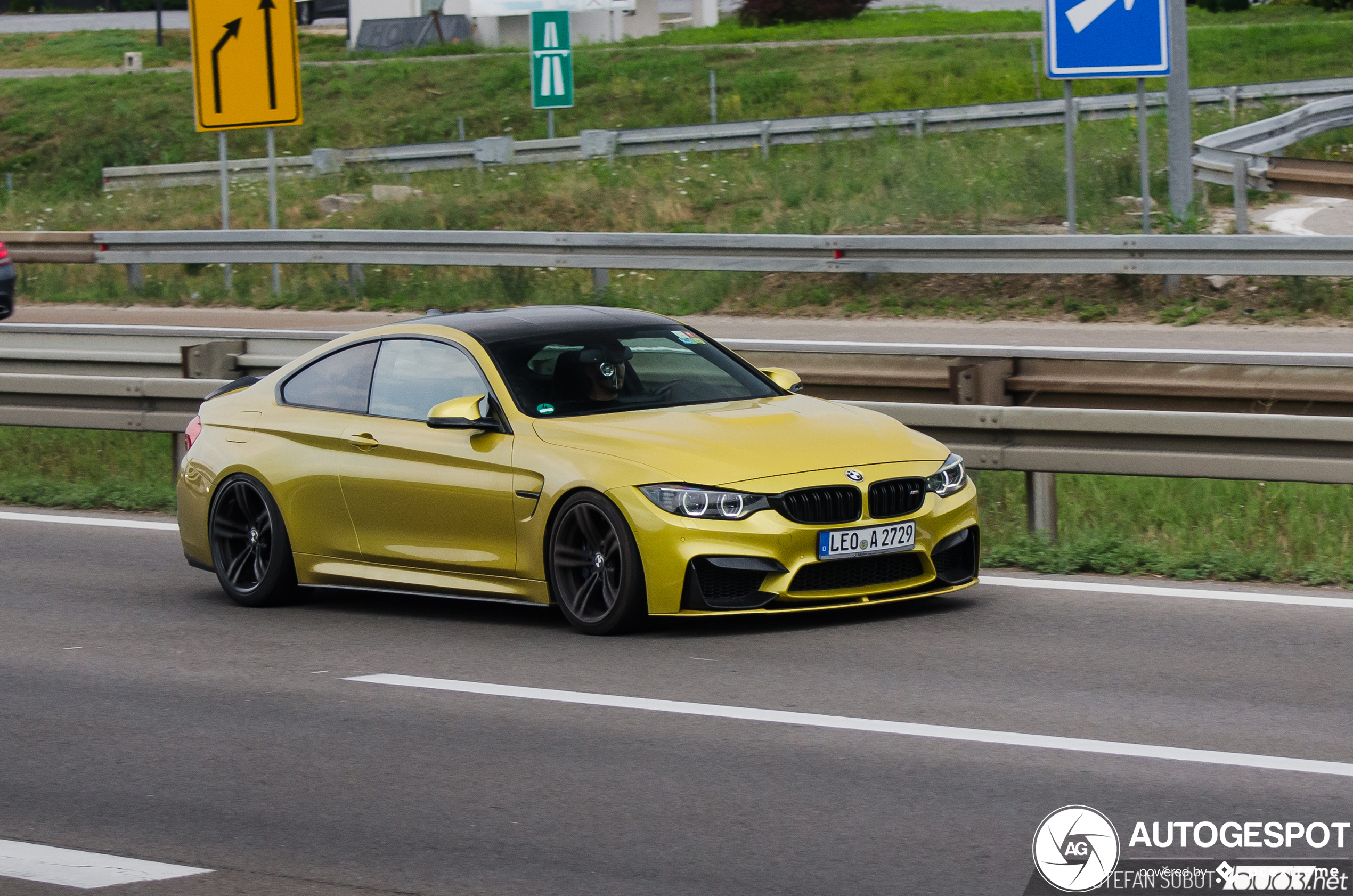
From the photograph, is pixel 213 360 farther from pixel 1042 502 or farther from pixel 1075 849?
pixel 1075 849

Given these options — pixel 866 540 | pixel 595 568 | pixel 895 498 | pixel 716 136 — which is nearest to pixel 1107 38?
pixel 895 498

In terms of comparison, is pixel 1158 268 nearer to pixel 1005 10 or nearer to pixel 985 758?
pixel 985 758

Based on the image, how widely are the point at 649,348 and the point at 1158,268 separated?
9.41 meters

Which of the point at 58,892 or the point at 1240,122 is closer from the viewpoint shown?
the point at 58,892

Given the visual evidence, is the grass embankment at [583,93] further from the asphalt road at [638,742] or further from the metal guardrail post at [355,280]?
the asphalt road at [638,742]

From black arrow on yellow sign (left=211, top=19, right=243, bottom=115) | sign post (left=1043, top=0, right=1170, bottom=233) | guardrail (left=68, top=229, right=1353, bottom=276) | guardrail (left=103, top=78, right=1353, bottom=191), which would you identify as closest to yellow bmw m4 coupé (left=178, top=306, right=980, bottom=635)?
sign post (left=1043, top=0, right=1170, bottom=233)

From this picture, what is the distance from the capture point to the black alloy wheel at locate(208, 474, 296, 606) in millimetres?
9148

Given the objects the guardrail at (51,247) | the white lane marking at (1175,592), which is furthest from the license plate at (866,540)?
the guardrail at (51,247)

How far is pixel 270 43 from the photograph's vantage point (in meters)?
20.5

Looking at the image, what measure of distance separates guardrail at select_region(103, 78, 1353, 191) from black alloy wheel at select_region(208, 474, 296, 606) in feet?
71.5

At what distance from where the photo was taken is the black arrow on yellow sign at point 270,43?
2036cm

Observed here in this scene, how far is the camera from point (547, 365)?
865cm

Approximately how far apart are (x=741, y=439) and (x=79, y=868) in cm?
351

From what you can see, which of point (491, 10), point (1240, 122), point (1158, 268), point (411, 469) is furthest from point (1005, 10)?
point (411, 469)
